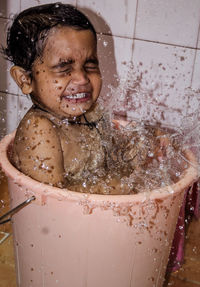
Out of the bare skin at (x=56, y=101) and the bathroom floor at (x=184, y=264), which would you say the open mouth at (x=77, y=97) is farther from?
the bathroom floor at (x=184, y=264)

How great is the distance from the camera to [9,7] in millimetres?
1506

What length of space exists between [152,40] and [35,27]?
600mm

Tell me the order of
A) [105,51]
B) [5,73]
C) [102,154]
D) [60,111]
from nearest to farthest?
[60,111], [102,154], [105,51], [5,73]

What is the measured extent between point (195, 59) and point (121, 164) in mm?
496

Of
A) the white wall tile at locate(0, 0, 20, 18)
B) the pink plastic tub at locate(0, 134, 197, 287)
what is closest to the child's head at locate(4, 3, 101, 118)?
the pink plastic tub at locate(0, 134, 197, 287)

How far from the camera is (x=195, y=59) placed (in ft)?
4.32

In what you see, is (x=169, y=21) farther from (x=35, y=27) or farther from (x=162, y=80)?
(x=35, y=27)

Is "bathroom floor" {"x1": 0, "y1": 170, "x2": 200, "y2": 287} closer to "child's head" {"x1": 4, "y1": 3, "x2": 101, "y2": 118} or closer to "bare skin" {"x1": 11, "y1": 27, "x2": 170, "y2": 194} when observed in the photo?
"bare skin" {"x1": 11, "y1": 27, "x2": 170, "y2": 194}

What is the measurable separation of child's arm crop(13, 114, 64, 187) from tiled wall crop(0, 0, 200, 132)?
63 centimetres

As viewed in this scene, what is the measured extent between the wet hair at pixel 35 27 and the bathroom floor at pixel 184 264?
0.59 metres

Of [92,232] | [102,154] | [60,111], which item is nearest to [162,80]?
[102,154]

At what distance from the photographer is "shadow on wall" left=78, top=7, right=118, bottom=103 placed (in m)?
1.40

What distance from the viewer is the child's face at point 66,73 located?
2.78 feet

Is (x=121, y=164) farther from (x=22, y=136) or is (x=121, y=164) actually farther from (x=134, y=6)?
(x=134, y=6)
